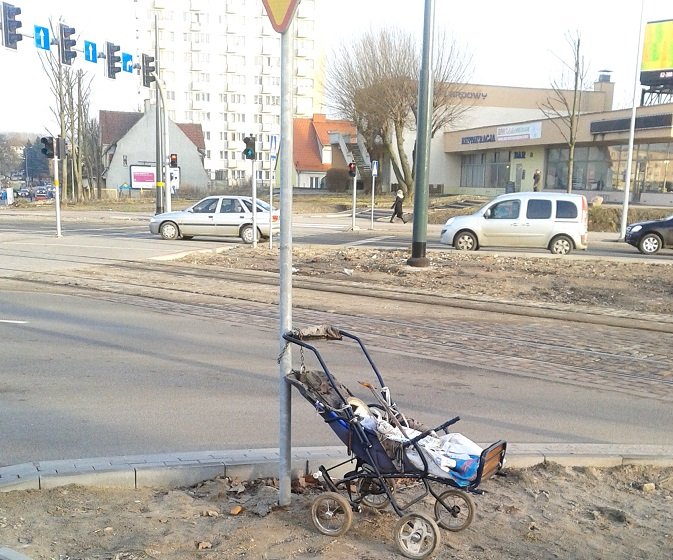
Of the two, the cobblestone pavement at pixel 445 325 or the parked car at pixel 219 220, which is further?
the parked car at pixel 219 220

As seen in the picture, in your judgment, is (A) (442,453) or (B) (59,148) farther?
(B) (59,148)

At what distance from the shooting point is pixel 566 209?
20.2 meters

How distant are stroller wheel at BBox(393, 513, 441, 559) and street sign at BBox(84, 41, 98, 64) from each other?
22.3 meters

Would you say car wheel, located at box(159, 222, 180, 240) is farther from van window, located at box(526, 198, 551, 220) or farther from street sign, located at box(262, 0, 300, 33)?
street sign, located at box(262, 0, 300, 33)

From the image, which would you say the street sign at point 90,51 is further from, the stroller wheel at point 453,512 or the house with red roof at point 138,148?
the house with red roof at point 138,148

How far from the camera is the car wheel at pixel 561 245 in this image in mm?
20266

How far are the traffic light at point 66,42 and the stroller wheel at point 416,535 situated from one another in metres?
21.3

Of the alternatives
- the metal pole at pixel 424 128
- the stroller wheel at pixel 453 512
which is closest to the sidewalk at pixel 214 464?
the stroller wheel at pixel 453 512

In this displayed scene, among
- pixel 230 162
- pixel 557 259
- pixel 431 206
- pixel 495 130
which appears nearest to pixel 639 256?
pixel 557 259

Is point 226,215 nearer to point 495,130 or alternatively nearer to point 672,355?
point 672,355

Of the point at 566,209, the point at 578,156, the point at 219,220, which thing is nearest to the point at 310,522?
the point at 566,209

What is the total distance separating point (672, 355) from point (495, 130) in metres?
47.0

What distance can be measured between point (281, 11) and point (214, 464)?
2930 mm

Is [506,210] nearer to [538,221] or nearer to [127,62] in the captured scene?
[538,221]
